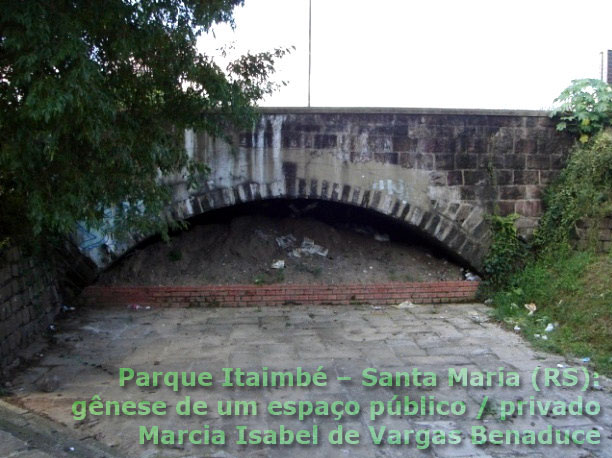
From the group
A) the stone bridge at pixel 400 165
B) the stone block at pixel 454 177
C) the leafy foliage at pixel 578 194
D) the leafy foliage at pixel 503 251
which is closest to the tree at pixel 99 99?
the stone bridge at pixel 400 165

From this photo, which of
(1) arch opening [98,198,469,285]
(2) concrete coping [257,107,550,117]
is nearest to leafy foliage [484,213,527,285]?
(1) arch opening [98,198,469,285]

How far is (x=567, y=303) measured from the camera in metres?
6.38

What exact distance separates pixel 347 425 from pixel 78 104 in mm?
2624

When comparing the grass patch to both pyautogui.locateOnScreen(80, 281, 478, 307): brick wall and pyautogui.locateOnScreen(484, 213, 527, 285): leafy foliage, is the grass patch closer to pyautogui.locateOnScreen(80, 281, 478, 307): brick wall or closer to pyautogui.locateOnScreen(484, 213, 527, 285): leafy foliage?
pyautogui.locateOnScreen(484, 213, 527, 285): leafy foliage

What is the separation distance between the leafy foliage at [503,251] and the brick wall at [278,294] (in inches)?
12.2

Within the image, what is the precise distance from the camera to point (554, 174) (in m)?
7.90

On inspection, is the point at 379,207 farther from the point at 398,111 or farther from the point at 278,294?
the point at 278,294

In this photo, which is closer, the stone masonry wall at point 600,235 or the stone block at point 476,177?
the stone masonry wall at point 600,235

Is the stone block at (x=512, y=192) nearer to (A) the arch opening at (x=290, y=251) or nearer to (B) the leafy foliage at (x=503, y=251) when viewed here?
(B) the leafy foliage at (x=503, y=251)

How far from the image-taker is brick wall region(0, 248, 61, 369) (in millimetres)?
5111

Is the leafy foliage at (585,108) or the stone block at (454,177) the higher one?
the leafy foliage at (585,108)

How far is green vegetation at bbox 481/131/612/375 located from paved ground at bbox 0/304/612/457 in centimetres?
42

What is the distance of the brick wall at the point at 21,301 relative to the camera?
16.8 feet

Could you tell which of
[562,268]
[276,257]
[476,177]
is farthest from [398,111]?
[562,268]
